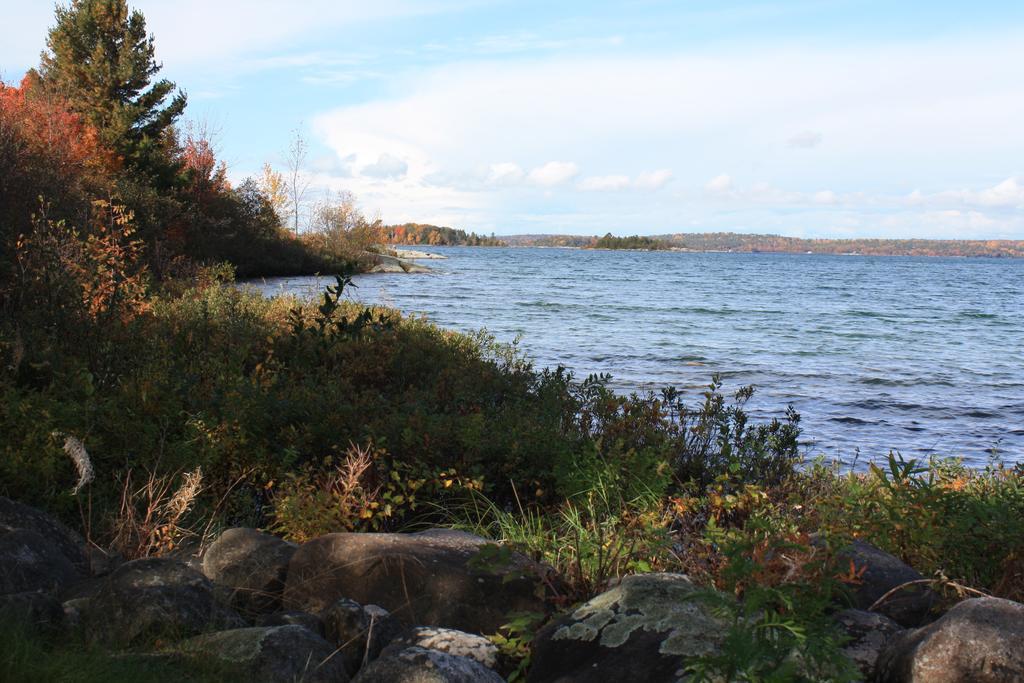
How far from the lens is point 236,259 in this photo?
129ft

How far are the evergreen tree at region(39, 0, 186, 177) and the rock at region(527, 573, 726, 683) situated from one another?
3500 centimetres

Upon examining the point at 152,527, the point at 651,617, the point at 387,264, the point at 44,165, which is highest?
the point at 44,165

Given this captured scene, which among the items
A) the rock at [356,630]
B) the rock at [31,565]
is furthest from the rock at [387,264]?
the rock at [356,630]

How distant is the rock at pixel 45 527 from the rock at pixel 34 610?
2.99 ft

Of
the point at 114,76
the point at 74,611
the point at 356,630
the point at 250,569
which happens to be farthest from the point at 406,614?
the point at 114,76

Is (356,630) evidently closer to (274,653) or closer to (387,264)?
(274,653)

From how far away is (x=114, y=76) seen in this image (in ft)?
120

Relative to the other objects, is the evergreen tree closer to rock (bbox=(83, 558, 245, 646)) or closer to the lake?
the lake

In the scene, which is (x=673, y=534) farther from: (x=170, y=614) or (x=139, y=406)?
(x=139, y=406)

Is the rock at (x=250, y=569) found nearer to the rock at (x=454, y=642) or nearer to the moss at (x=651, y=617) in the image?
the rock at (x=454, y=642)

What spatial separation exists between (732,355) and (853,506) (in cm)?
1680

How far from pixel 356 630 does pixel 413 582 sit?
0.60 metres

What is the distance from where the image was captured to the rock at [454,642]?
3.72 meters

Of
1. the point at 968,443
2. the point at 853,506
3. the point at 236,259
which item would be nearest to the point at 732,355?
the point at 968,443
